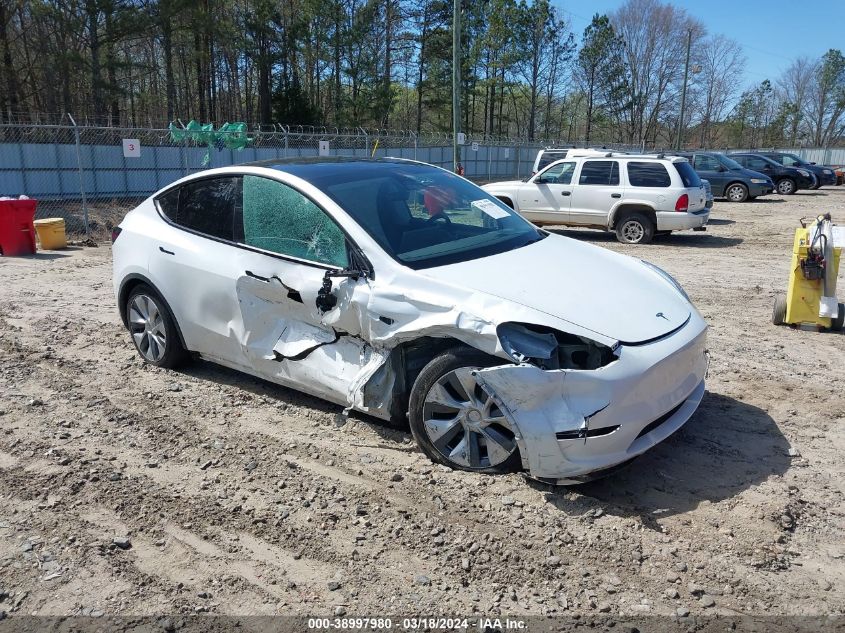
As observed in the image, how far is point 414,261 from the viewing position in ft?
13.3

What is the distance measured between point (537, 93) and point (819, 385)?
63220mm

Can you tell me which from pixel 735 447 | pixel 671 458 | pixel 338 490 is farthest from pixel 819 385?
pixel 338 490

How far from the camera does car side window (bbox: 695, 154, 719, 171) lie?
2445 cm

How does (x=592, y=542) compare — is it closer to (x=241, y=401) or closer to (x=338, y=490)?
(x=338, y=490)

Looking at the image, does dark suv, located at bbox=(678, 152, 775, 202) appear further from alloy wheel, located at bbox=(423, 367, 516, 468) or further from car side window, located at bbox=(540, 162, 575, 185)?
alloy wheel, located at bbox=(423, 367, 516, 468)

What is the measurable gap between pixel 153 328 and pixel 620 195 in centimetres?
1073

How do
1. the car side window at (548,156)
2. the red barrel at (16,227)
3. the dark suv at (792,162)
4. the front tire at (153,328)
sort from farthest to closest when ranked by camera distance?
the dark suv at (792,162) < the car side window at (548,156) < the red barrel at (16,227) < the front tire at (153,328)

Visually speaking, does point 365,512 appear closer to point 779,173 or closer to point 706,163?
point 706,163

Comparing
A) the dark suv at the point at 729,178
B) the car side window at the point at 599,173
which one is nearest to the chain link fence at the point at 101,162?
the car side window at the point at 599,173

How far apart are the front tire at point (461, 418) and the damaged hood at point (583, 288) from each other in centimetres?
39

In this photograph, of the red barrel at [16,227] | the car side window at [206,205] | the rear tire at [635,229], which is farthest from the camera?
the rear tire at [635,229]

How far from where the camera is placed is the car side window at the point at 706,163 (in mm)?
24453

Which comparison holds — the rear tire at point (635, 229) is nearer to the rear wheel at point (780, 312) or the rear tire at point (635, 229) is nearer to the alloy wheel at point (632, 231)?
the alloy wheel at point (632, 231)

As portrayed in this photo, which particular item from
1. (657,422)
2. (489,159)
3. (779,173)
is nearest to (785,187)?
(779,173)
